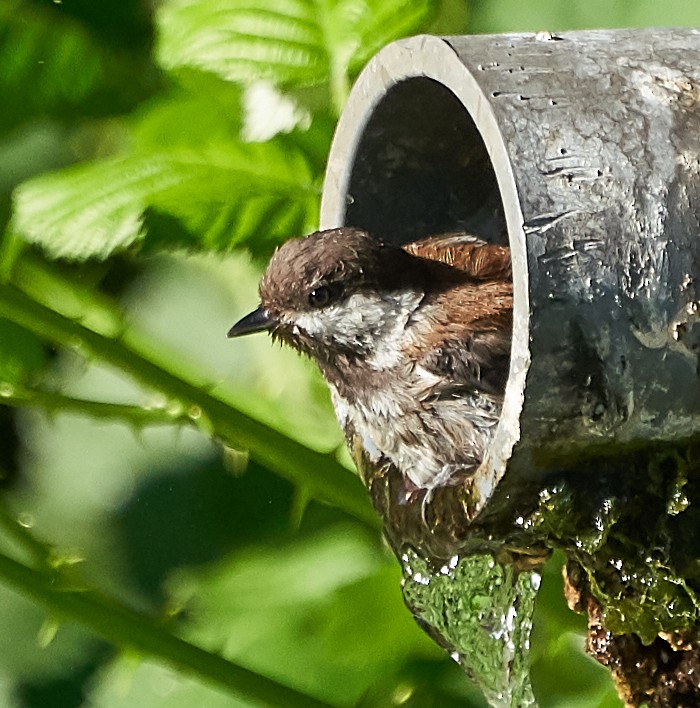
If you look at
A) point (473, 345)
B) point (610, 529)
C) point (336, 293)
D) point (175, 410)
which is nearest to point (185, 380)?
point (175, 410)

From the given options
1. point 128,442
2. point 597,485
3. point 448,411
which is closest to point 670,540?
point 597,485

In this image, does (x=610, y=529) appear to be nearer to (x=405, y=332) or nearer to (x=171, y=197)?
(x=405, y=332)

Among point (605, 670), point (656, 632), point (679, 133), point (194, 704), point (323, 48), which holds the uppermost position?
point (679, 133)

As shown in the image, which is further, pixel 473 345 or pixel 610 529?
pixel 473 345

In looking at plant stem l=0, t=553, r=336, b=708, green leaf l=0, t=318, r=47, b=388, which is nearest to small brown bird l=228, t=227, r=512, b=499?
plant stem l=0, t=553, r=336, b=708

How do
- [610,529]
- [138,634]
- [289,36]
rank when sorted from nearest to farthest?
[610,529]
[138,634]
[289,36]

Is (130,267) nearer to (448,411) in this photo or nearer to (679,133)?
(448,411)

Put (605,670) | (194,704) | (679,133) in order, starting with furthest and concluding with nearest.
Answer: (194,704) < (605,670) < (679,133)
